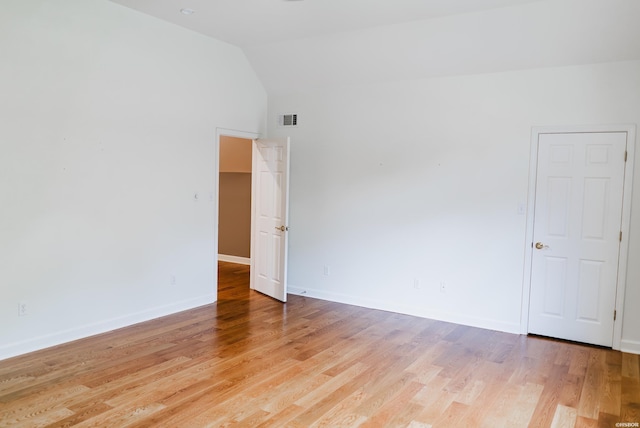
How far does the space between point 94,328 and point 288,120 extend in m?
3.52

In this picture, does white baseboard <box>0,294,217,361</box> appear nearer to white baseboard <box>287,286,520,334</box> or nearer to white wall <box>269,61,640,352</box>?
white baseboard <box>287,286,520,334</box>

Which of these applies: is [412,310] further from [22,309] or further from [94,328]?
[22,309]

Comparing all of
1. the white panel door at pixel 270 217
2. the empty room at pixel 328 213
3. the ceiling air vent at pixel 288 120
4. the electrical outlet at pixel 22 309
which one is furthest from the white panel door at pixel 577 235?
the electrical outlet at pixel 22 309

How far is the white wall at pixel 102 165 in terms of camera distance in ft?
12.7

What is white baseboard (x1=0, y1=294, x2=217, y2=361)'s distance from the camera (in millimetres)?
3901

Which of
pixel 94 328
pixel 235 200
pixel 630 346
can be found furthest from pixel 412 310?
pixel 235 200

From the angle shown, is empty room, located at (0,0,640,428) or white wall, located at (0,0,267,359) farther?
white wall, located at (0,0,267,359)

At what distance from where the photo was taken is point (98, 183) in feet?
14.6

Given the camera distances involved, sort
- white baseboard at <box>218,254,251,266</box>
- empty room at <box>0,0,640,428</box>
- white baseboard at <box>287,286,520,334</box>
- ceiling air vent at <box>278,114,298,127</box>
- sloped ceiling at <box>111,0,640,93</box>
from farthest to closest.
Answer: white baseboard at <box>218,254,251,266</box> → ceiling air vent at <box>278,114,298,127</box> → white baseboard at <box>287,286,520,334</box> → sloped ceiling at <box>111,0,640,93</box> → empty room at <box>0,0,640,428</box>

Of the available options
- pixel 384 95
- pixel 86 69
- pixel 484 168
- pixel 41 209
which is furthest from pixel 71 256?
pixel 484 168

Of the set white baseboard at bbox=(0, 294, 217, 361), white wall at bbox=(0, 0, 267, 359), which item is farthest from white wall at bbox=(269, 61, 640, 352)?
white baseboard at bbox=(0, 294, 217, 361)

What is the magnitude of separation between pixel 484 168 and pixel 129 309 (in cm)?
403

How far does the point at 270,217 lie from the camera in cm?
615

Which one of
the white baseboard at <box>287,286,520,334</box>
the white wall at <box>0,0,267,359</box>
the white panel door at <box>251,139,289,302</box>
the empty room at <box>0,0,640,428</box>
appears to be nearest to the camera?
the empty room at <box>0,0,640,428</box>
